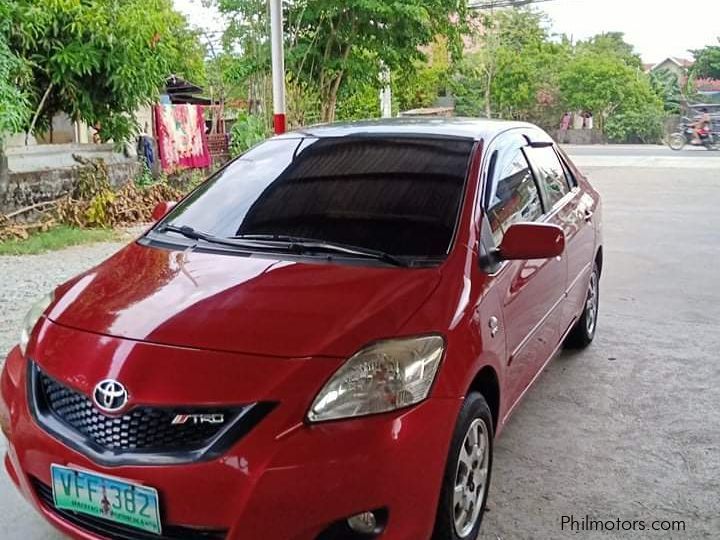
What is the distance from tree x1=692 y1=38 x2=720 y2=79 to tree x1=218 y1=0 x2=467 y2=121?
3260cm

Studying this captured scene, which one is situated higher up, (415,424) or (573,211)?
(573,211)

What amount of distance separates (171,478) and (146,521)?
163 mm

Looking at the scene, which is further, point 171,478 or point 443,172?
point 443,172

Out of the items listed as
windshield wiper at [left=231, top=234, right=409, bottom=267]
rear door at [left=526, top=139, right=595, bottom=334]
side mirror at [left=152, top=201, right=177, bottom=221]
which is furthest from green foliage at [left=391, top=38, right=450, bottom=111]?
windshield wiper at [left=231, top=234, right=409, bottom=267]

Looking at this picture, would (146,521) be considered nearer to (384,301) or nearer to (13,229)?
(384,301)

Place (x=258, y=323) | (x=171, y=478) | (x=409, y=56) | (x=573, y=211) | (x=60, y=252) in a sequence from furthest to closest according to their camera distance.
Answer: (x=409, y=56), (x=60, y=252), (x=573, y=211), (x=258, y=323), (x=171, y=478)

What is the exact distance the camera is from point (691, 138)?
83.4ft

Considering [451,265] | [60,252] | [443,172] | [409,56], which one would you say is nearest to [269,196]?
[443,172]

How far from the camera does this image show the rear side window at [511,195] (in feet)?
9.72

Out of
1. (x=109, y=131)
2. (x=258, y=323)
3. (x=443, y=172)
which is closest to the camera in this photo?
(x=258, y=323)

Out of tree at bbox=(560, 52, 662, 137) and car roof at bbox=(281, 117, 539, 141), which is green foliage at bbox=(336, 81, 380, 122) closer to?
car roof at bbox=(281, 117, 539, 141)

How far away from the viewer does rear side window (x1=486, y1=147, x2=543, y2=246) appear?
2.96 meters

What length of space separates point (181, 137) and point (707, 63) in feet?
119

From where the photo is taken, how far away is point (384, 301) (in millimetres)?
2283
